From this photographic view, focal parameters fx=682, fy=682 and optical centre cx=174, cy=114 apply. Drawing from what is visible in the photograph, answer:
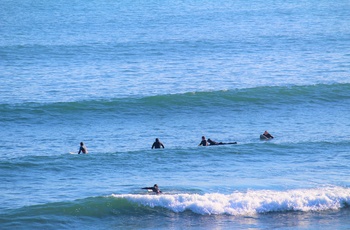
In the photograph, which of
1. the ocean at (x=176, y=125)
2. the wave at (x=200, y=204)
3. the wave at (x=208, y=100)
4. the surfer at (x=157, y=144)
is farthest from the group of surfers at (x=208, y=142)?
the wave at (x=208, y=100)

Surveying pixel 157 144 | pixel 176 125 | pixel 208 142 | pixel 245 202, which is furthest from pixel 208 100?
pixel 245 202

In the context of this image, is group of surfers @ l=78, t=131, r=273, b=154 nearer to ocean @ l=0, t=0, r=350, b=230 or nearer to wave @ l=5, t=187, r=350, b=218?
ocean @ l=0, t=0, r=350, b=230

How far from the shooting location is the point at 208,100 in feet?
133

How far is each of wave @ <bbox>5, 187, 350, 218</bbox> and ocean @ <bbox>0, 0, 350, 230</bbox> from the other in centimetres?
4

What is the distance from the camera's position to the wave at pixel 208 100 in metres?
38.4

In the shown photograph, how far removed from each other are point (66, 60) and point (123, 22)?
24.4 m

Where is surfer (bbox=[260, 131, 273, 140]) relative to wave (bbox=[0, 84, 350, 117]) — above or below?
below

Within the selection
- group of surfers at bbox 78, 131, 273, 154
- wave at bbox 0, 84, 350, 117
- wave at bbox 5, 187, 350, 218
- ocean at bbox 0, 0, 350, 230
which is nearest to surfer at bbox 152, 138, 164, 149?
group of surfers at bbox 78, 131, 273, 154

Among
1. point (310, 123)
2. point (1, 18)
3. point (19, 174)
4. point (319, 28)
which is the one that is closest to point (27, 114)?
point (19, 174)

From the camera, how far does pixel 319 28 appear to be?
68.6m

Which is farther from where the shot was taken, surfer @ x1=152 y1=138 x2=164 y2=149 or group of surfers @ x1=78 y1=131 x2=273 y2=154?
surfer @ x1=152 y1=138 x2=164 y2=149

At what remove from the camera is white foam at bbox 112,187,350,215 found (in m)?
23.7

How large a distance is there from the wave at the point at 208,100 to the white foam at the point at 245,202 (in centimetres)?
1492

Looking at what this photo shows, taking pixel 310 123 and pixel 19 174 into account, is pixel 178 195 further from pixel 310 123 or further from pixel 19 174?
pixel 310 123
